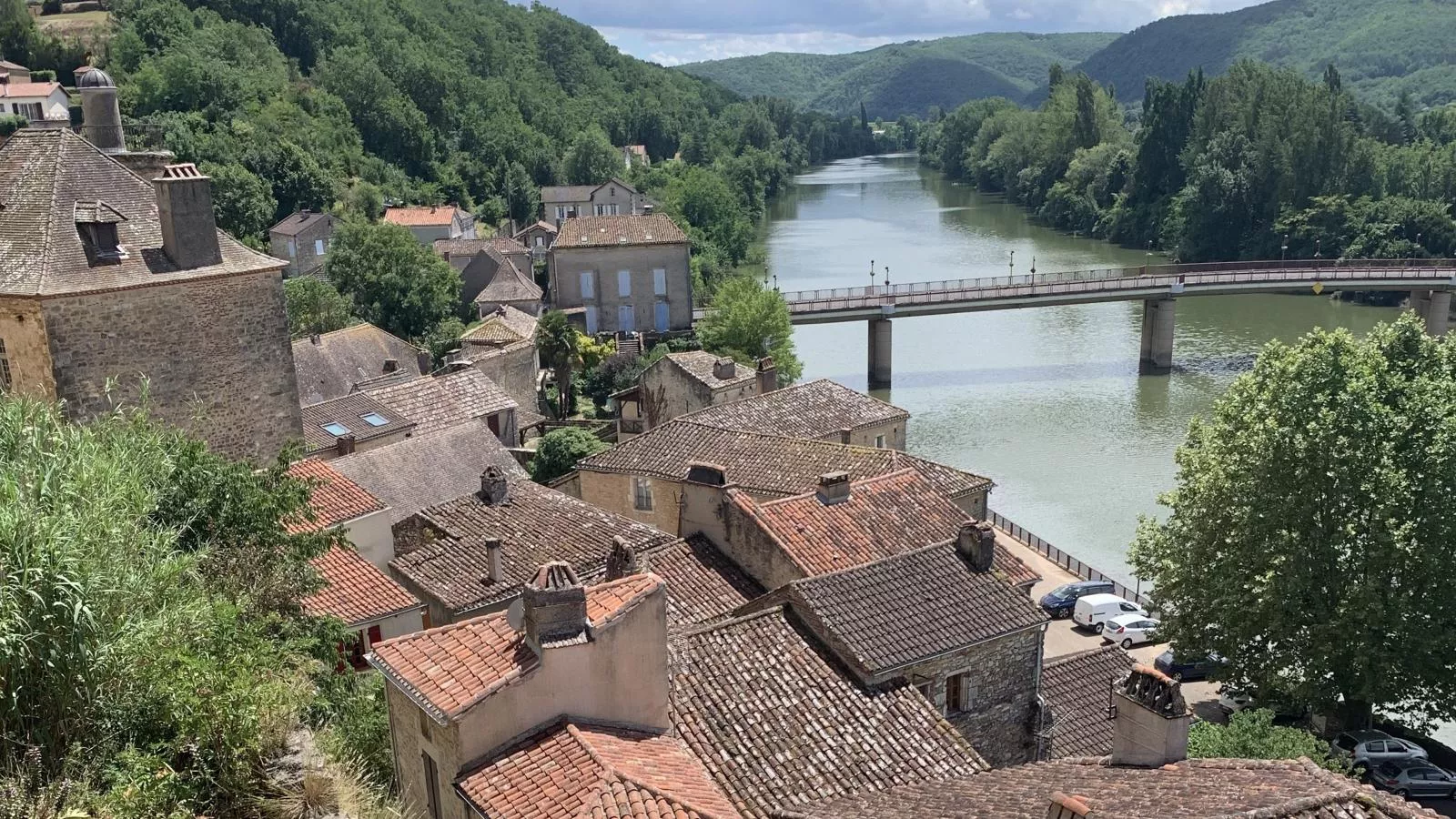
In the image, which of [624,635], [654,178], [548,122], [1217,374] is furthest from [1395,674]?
[548,122]

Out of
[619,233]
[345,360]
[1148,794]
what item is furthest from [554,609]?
[619,233]

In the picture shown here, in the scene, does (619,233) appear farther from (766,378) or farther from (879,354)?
(766,378)

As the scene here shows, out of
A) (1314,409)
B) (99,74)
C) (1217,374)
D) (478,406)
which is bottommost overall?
(1217,374)

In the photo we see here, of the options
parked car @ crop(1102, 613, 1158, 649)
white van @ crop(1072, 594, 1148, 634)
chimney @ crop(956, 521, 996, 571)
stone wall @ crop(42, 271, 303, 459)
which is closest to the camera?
chimney @ crop(956, 521, 996, 571)

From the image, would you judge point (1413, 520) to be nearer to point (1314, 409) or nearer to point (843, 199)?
point (1314, 409)

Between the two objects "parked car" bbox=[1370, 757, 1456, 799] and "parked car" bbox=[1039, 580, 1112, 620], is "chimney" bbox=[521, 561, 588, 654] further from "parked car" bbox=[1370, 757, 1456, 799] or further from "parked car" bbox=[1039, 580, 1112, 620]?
"parked car" bbox=[1039, 580, 1112, 620]

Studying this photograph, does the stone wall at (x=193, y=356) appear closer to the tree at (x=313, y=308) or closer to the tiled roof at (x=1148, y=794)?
the tiled roof at (x=1148, y=794)

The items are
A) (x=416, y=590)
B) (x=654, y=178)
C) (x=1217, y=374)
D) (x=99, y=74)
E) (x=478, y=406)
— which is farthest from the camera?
(x=654, y=178)

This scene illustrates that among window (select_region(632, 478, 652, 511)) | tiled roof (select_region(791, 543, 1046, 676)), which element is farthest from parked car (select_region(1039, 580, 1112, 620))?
tiled roof (select_region(791, 543, 1046, 676))
